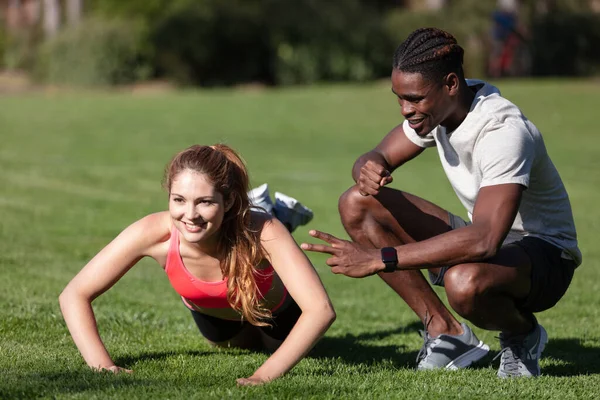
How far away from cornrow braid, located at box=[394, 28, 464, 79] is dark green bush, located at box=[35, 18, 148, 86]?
31532 millimetres

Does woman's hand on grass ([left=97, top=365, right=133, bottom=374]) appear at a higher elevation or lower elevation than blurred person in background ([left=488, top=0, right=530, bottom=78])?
higher

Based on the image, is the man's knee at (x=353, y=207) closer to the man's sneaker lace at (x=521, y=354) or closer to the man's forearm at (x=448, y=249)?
the man's forearm at (x=448, y=249)

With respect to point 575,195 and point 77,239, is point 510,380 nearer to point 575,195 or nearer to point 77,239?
point 77,239

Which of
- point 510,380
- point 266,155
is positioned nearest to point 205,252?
point 510,380

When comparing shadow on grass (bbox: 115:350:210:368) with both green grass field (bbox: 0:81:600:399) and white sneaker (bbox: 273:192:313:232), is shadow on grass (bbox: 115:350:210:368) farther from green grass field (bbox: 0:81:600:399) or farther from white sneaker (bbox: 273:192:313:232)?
white sneaker (bbox: 273:192:313:232)

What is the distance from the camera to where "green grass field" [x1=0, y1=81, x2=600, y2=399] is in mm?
4820

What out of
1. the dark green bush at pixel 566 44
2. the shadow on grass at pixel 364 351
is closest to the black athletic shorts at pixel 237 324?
the shadow on grass at pixel 364 351

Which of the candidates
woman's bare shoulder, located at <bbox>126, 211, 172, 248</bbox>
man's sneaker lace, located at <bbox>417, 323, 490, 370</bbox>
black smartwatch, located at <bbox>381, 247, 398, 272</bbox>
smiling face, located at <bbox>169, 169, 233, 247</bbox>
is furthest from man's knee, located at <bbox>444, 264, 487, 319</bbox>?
woman's bare shoulder, located at <bbox>126, 211, 172, 248</bbox>

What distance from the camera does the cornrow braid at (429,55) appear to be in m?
5.01

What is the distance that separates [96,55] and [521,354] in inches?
1257

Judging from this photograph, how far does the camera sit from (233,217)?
4988mm

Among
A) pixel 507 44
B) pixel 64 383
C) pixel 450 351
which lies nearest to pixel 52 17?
pixel 507 44

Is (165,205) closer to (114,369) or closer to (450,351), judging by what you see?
(450,351)

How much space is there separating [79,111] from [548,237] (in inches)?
886
